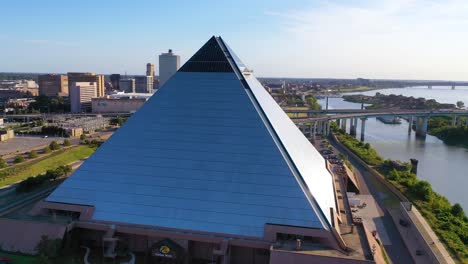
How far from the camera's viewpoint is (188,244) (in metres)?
17.4

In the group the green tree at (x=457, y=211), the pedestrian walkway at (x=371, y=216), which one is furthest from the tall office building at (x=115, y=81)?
the green tree at (x=457, y=211)

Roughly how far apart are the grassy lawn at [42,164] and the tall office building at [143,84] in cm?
10271

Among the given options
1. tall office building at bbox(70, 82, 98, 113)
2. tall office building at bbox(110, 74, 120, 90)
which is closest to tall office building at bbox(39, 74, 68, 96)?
tall office building at bbox(70, 82, 98, 113)

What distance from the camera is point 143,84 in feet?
484

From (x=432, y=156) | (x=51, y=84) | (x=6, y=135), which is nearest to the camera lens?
(x=6, y=135)

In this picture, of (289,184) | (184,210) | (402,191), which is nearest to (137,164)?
(184,210)

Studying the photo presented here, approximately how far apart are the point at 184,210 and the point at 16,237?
8.19 meters

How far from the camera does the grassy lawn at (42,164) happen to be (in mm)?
32219

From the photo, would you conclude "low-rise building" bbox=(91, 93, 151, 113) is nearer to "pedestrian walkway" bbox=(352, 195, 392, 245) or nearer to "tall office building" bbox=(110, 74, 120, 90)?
"pedestrian walkway" bbox=(352, 195, 392, 245)

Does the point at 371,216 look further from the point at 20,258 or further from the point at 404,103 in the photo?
the point at 404,103

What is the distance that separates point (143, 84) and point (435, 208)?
133 meters

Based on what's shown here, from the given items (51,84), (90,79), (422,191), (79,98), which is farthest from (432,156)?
(51,84)

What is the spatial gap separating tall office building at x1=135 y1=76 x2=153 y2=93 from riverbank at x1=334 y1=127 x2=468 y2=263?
11811 centimetres

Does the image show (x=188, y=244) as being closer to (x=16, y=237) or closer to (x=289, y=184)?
(x=289, y=184)
